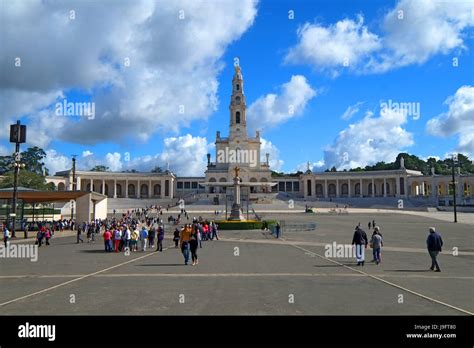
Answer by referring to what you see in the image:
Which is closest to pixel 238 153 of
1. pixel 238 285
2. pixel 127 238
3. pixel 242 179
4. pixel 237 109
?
pixel 242 179

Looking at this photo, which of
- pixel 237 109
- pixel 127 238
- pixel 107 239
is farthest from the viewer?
pixel 237 109

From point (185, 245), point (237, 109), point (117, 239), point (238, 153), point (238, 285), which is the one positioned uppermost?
point (237, 109)

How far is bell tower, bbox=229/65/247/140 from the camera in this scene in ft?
378

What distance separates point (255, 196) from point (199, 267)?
81686 mm

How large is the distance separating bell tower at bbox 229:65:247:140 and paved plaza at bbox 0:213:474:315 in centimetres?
9971

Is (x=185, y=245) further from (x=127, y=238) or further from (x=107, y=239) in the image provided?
(x=107, y=239)

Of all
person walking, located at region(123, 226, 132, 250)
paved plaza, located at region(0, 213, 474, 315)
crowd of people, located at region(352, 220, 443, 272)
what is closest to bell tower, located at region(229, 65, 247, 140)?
person walking, located at region(123, 226, 132, 250)

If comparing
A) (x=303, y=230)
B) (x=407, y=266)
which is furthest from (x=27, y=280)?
(x=303, y=230)

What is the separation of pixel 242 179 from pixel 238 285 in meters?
101

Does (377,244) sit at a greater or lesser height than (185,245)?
lesser

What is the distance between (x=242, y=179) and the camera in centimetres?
11244

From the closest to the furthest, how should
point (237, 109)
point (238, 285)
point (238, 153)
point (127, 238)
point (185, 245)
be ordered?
point (238, 285), point (185, 245), point (127, 238), point (237, 109), point (238, 153)

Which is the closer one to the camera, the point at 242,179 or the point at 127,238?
the point at 127,238
